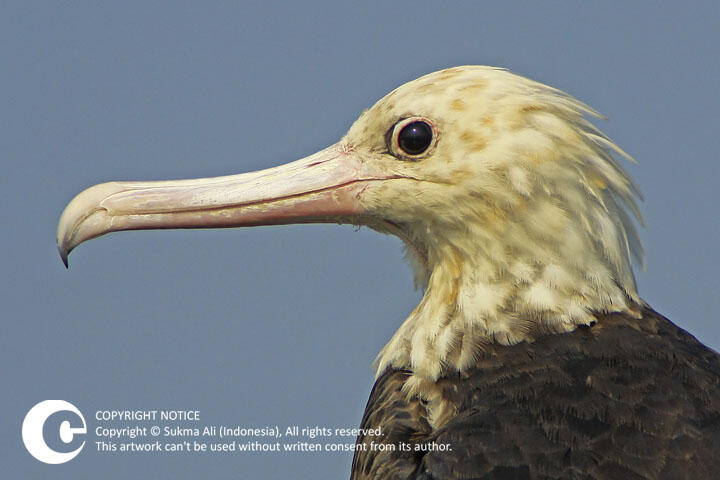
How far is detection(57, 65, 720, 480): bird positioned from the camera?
5164 mm

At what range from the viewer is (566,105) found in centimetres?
620

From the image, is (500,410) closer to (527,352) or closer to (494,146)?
(527,352)

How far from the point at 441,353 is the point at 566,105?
141 cm

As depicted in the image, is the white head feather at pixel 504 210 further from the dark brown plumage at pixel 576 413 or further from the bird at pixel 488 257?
the dark brown plumage at pixel 576 413

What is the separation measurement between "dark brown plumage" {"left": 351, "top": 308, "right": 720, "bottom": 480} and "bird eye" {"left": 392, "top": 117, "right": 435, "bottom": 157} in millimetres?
1036

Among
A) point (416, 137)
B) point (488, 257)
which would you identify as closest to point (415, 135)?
point (416, 137)

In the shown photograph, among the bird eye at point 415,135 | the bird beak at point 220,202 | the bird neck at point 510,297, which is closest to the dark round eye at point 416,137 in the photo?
the bird eye at point 415,135

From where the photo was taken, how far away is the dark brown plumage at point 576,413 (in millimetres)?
4855

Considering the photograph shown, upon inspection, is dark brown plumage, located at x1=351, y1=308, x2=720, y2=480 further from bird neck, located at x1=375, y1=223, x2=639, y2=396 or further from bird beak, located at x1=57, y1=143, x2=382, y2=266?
bird beak, located at x1=57, y1=143, x2=382, y2=266

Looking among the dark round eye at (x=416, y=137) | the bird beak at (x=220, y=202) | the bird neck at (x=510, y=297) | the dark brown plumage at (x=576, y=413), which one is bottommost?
the dark brown plumage at (x=576, y=413)

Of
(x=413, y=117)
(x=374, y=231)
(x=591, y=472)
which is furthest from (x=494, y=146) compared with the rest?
(x=591, y=472)

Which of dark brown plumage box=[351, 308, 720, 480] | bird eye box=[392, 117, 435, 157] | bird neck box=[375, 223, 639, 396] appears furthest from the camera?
bird eye box=[392, 117, 435, 157]

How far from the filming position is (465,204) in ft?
19.6

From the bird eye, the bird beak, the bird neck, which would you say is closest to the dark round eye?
the bird eye
